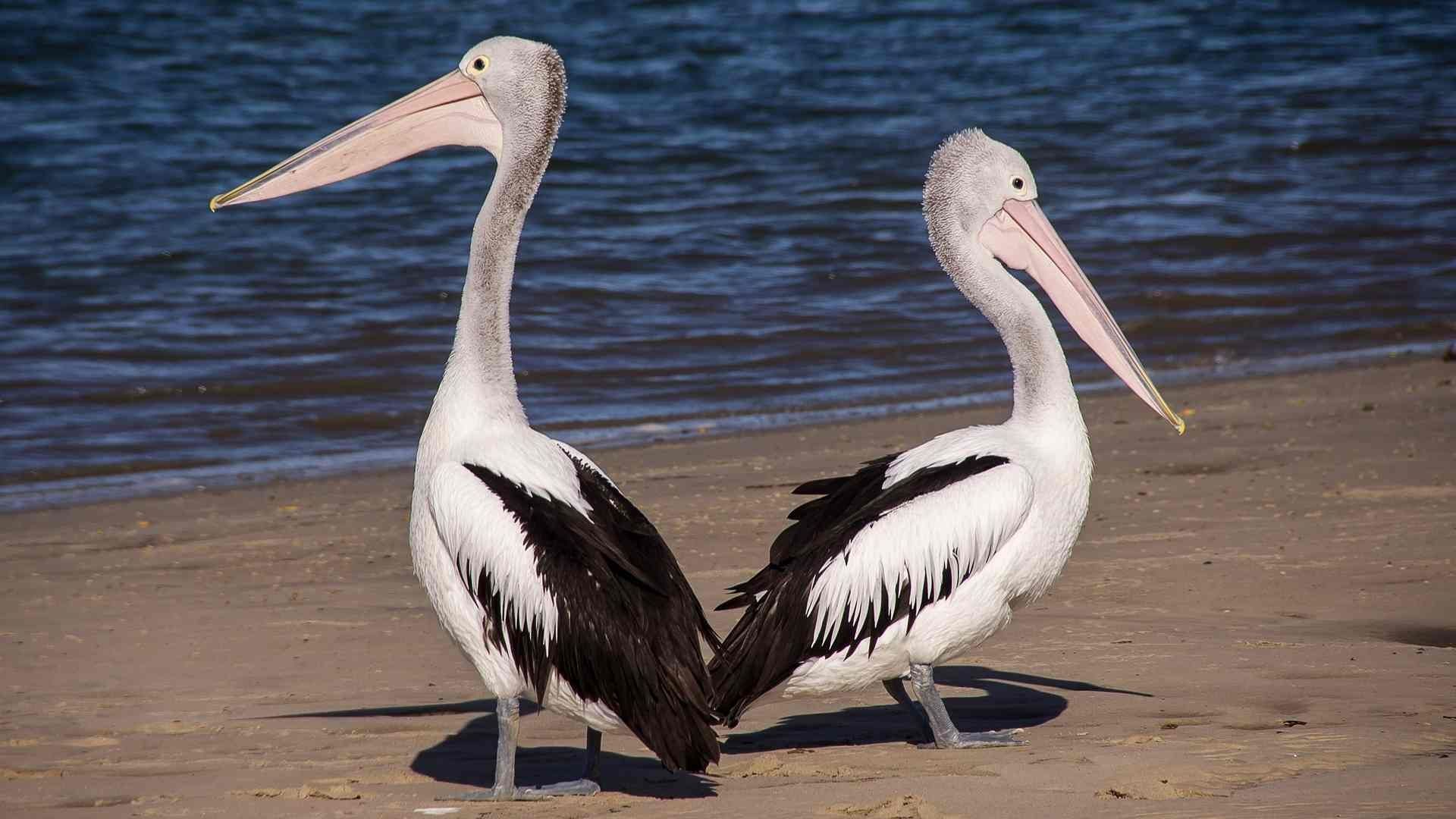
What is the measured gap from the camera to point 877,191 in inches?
583

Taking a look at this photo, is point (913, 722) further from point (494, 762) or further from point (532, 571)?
point (532, 571)

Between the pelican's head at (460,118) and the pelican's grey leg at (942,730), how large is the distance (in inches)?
63.9

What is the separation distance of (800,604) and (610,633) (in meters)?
0.59

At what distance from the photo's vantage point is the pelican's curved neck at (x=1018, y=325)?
176 inches

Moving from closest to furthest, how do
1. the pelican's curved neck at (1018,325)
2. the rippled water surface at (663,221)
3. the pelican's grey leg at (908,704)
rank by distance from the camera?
the pelican's grey leg at (908,704), the pelican's curved neck at (1018,325), the rippled water surface at (663,221)

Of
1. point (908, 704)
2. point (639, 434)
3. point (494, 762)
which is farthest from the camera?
point (639, 434)

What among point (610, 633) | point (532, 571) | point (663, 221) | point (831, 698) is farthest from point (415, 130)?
point (663, 221)

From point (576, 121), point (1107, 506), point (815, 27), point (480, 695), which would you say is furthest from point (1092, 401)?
point (815, 27)

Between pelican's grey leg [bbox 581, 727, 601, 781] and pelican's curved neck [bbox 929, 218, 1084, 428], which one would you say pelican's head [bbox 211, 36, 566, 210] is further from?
pelican's grey leg [bbox 581, 727, 601, 781]

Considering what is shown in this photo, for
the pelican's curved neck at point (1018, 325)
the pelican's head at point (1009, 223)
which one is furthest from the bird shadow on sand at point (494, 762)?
the pelican's head at point (1009, 223)

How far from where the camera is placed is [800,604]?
13.7 ft

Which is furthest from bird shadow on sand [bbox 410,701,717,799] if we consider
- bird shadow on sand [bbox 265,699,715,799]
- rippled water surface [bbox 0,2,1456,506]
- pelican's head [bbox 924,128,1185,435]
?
rippled water surface [bbox 0,2,1456,506]

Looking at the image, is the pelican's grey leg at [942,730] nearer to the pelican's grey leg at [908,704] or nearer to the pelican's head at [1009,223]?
the pelican's grey leg at [908,704]

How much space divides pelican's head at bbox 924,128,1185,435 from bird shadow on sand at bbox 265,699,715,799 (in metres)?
1.66
